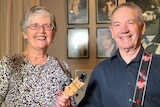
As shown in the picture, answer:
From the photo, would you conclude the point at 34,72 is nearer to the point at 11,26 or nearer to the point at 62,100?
the point at 62,100

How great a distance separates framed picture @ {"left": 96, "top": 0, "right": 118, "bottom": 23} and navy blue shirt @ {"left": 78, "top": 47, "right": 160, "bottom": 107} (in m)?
1.06

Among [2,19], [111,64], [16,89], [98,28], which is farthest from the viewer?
[98,28]

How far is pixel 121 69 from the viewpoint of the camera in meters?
1.46

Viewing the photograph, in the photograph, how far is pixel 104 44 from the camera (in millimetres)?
2504

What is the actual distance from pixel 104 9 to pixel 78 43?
40 centimetres

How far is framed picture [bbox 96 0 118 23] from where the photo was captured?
2.52m

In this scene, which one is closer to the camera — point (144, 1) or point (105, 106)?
point (105, 106)

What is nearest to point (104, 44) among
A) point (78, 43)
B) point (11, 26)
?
point (78, 43)

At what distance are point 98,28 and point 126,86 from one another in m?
1.18

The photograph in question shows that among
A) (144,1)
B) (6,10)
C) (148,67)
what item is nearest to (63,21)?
(6,10)

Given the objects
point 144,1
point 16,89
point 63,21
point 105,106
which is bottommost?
point 105,106

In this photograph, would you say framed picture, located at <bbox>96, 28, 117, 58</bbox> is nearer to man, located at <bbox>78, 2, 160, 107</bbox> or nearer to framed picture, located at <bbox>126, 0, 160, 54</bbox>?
framed picture, located at <bbox>126, 0, 160, 54</bbox>

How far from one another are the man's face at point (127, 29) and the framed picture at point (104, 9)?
1066 mm

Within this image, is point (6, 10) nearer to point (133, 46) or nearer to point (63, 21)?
point (63, 21)
